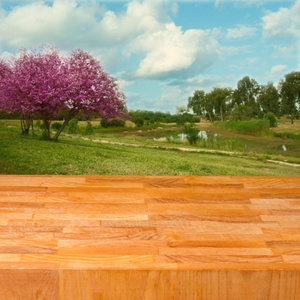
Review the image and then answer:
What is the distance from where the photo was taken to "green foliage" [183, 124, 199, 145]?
4.05 meters

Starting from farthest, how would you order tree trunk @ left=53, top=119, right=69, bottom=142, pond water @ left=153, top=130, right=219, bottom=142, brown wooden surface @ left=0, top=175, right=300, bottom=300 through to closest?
pond water @ left=153, top=130, right=219, bottom=142
tree trunk @ left=53, top=119, right=69, bottom=142
brown wooden surface @ left=0, top=175, right=300, bottom=300

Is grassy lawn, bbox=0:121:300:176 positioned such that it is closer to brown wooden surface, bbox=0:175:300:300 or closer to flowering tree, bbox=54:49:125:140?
flowering tree, bbox=54:49:125:140

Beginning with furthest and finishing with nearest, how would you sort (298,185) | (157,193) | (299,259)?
(298,185) → (157,193) → (299,259)

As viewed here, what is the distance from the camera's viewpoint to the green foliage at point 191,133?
405 centimetres

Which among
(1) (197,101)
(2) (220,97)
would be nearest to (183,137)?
(1) (197,101)

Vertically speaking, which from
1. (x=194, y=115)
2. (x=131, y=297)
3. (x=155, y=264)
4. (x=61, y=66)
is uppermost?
(x=61, y=66)

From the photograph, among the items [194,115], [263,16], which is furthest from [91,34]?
[263,16]

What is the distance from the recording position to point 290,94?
3977mm

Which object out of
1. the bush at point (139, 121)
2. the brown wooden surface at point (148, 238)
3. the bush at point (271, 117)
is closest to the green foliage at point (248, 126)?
the bush at point (271, 117)

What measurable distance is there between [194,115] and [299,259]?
2.61 m

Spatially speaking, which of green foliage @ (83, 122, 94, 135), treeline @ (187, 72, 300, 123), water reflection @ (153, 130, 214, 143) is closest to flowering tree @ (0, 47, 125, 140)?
green foliage @ (83, 122, 94, 135)

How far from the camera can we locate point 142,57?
408 centimetres

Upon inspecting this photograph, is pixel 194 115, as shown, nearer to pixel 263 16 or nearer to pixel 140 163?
pixel 140 163

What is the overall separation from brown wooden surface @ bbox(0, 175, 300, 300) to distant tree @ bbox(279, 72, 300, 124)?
1.29 metres
